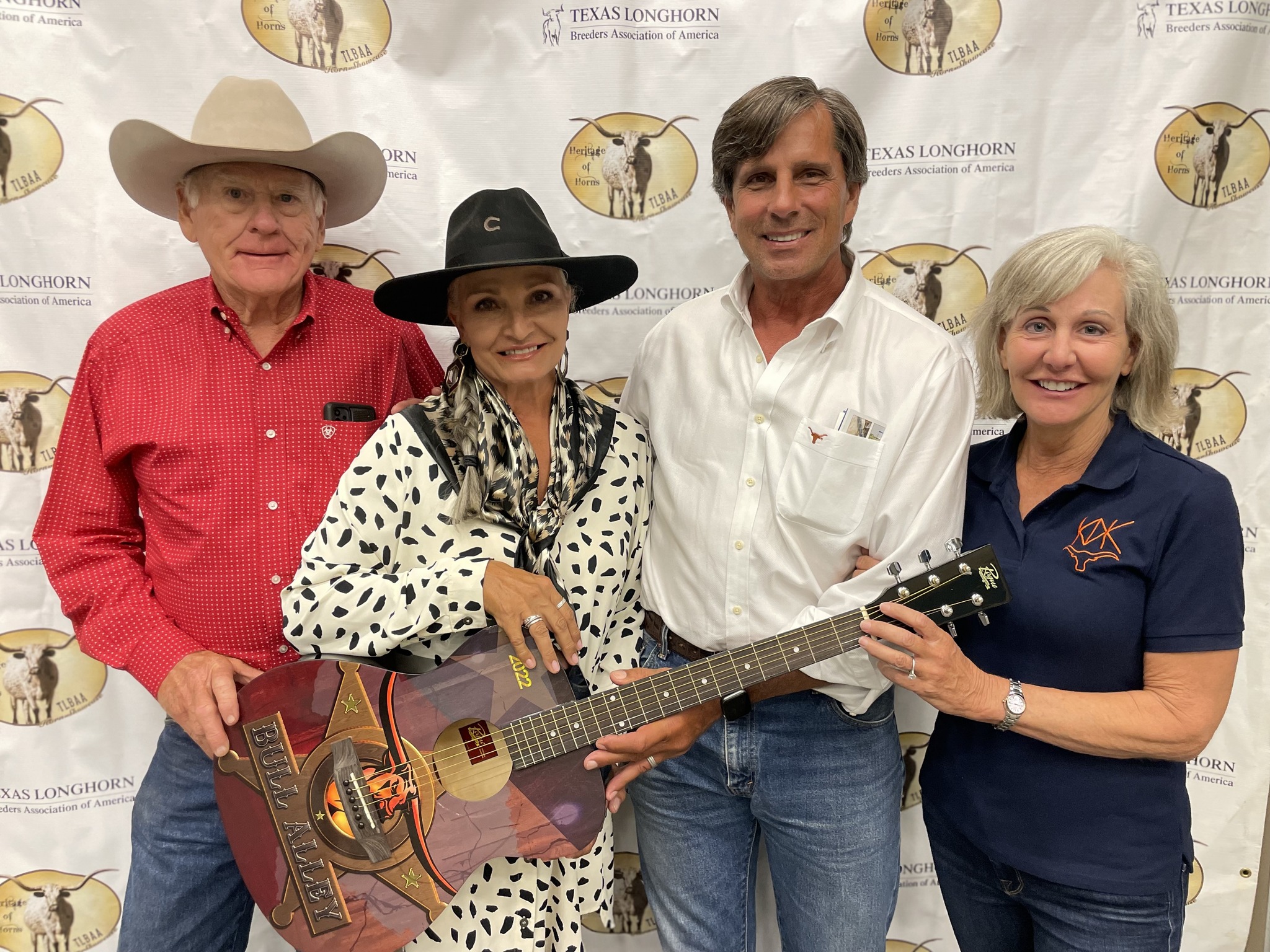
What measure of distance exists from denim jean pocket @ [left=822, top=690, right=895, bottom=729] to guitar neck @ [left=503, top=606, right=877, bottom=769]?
210 mm

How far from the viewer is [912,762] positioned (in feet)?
7.82

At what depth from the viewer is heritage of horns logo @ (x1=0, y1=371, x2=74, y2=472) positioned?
209cm

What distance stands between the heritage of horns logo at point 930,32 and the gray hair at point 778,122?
0.59 meters

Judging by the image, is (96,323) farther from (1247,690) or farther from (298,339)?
(1247,690)

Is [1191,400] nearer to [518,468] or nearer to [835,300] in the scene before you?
[835,300]

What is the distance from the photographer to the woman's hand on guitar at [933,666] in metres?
1.40

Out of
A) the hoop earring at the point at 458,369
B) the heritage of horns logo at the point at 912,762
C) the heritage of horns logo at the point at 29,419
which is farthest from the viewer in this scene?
the heritage of horns logo at the point at 912,762

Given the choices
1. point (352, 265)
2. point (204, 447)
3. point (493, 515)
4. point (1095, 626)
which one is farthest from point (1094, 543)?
point (352, 265)

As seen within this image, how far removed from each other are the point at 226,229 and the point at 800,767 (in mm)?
1676

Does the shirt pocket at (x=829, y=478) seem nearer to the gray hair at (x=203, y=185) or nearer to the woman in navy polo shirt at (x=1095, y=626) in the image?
the woman in navy polo shirt at (x=1095, y=626)

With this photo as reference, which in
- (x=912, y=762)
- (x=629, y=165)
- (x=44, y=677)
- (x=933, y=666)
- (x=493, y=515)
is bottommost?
(x=912, y=762)

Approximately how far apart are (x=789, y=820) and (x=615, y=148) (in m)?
1.72

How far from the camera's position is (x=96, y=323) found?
207cm

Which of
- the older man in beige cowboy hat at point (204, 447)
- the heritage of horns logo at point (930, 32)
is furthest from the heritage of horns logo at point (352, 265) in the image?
the heritage of horns logo at point (930, 32)
